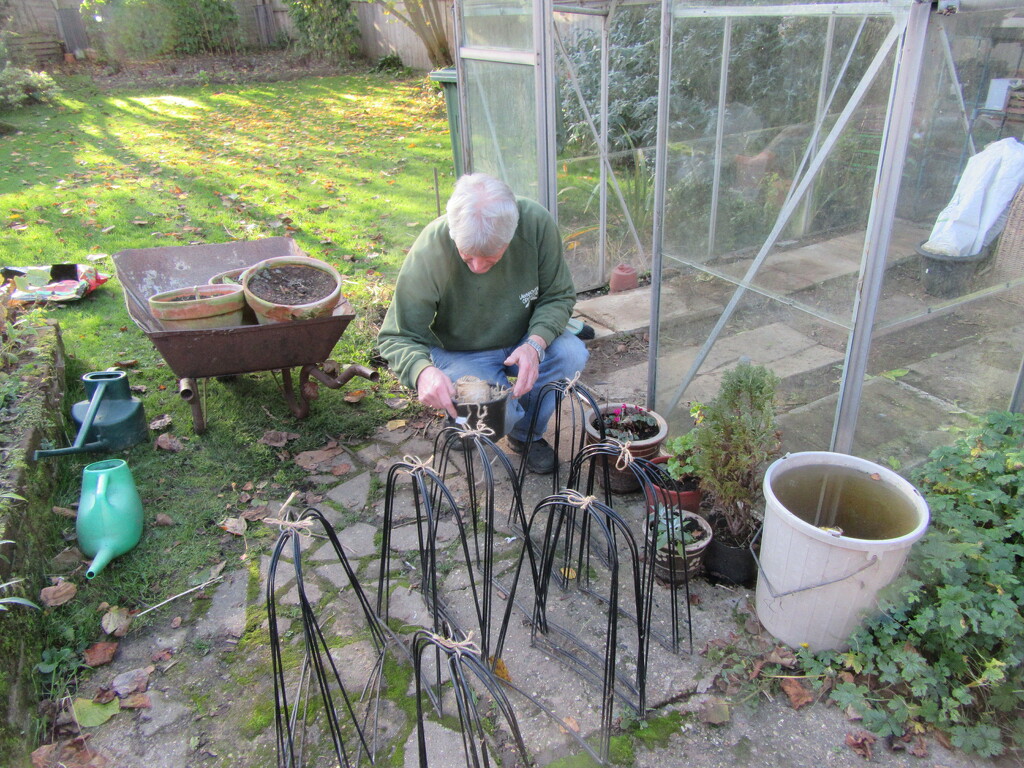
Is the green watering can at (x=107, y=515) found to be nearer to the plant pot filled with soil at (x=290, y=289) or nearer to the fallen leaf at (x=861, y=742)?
the plant pot filled with soil at (x=290, y=289)

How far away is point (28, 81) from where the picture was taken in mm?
11133

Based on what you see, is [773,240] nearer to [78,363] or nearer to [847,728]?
[847,728]

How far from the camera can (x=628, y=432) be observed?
10.7 ft

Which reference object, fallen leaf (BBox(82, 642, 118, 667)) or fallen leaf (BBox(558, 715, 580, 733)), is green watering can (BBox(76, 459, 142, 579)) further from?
fallen leaf (BBox(558, 715, 580, 733))

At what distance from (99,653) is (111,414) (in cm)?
139

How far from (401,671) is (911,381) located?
2265 millimetres

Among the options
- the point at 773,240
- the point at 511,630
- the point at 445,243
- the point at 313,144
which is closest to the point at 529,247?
the point at 445,243

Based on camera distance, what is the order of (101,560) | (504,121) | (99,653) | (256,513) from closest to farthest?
(99,653)
(101,560)
(256,513)
(504,121)

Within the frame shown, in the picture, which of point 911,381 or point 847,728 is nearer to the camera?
point 847,728

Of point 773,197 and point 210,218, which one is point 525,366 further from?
point 210,218

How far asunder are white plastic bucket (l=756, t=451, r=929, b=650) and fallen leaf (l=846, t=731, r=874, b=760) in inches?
11.7

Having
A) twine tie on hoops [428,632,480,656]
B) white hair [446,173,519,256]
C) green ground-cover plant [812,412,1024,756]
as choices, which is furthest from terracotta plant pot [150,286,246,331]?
green ground-cover plant [812,412,1024,756]

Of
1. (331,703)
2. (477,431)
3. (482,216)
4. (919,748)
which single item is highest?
(482,216)

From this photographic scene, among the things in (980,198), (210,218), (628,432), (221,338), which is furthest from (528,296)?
(210,218)
